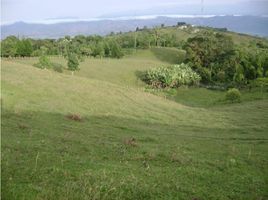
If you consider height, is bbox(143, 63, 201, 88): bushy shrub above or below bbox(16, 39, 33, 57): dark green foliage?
below

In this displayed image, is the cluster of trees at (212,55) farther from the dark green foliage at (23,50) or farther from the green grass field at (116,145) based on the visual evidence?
the green grass field at (116,145)

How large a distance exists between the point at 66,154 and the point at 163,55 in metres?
132

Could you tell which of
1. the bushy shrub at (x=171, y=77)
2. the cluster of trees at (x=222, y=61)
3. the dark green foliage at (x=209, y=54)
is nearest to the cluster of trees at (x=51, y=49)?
the dark green foliage at (x=209, y=54)

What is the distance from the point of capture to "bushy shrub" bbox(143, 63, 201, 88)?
321 ft

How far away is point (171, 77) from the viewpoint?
9756cm

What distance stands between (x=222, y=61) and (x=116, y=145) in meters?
95.8

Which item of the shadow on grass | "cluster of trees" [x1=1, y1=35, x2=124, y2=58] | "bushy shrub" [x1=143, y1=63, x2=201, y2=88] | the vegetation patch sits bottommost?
"bushy shrub" [x1=143, y1=63, x2=201, y2=88]

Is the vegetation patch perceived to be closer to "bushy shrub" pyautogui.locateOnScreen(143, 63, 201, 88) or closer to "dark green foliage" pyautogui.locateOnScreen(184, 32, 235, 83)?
"bushy shrub" pyautogui.locateOnScreen(143, 63, 201, 88)

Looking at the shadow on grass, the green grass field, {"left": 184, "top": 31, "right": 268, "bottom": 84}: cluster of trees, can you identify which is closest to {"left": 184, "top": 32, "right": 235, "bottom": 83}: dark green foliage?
{"left": 184, "top": 31, "right": 268, "bottom": 84}: cluster of trees

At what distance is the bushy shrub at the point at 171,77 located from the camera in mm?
97875

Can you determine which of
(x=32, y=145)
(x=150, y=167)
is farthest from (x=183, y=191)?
(x=32, y=145)

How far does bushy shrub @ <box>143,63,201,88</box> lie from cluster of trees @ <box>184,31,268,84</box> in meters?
9.09

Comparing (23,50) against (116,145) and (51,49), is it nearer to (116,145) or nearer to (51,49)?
(51,49)

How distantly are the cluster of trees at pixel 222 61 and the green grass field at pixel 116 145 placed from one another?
50.3 metres
